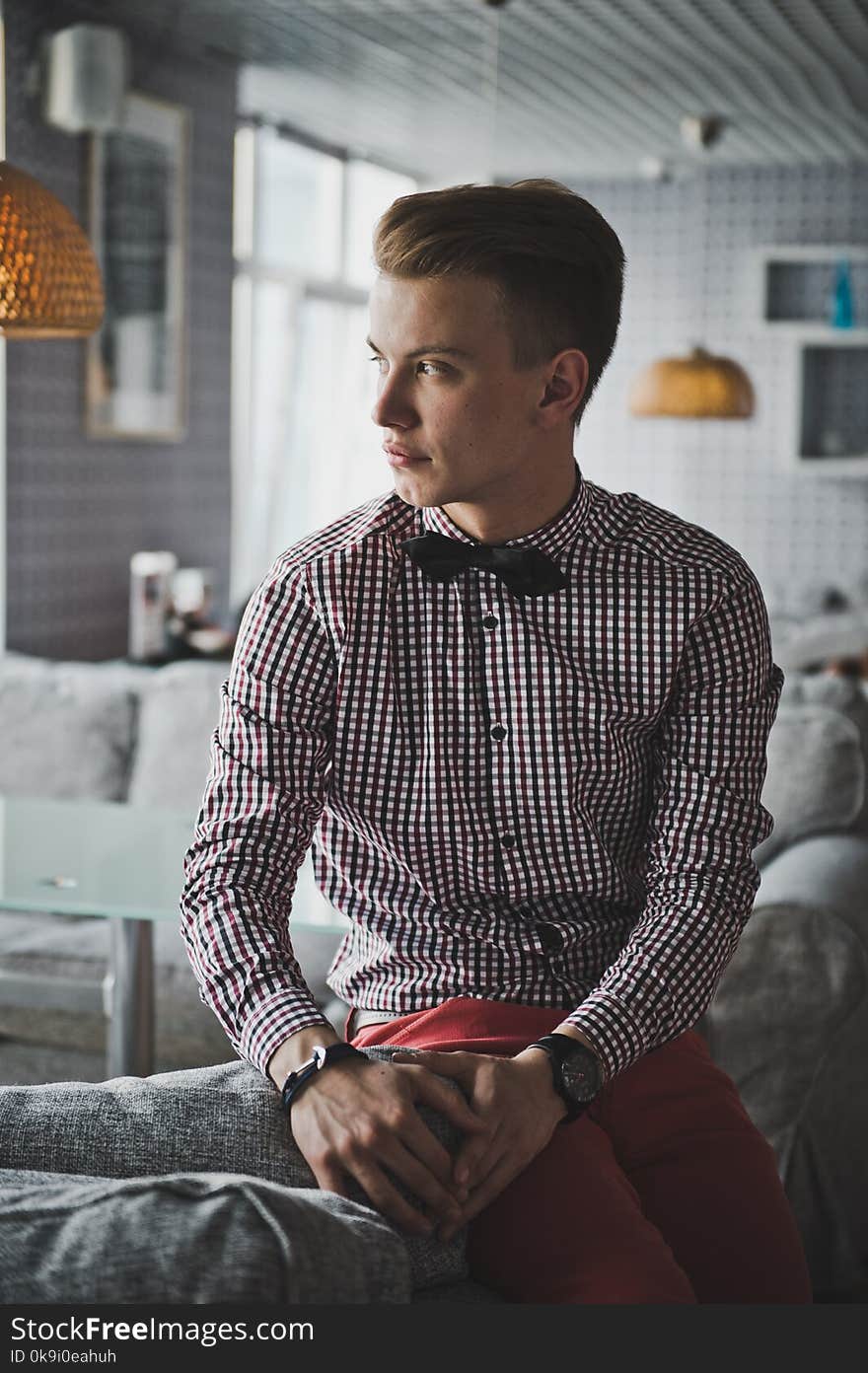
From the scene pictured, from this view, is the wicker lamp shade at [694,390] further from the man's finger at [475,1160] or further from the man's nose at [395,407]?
the man's finger at [475,1160]

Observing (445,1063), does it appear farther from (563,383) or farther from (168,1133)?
(563,383)

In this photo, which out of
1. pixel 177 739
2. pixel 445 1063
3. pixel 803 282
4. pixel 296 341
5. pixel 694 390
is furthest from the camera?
pixel 803 282

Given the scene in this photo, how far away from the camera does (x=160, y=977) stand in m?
2.77

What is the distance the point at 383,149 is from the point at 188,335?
8.50ft

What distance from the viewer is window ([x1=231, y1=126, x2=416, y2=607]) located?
650cm

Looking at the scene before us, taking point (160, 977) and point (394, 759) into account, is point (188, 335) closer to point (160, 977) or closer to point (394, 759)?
point (160, 977)

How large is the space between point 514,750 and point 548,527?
196mm

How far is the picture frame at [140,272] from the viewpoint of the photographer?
4570mm

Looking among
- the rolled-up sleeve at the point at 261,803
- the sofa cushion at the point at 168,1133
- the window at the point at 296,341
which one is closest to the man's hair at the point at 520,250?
the rolled-up sleeve at the point at 261,803

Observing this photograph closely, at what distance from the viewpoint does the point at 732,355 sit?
26.6ft

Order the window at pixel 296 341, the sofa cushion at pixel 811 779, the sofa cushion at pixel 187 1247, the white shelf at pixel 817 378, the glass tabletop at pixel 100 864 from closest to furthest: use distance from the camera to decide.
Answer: the sofa cushion at pixel 187 1247, the glass tabletop at pixel 100 864, the sofa cushion at pixel 811 779, the window at pixel 296 341, the white shelf at pixel 817 378

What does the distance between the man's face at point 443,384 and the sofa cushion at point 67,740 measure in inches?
86.3

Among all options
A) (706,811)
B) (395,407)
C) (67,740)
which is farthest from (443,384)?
(67,740)

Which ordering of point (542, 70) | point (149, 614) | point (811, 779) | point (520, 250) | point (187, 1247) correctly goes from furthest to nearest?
point (542, 70), point (149, 614), point (811, 779), point (520, 250), point (187, 1247)
